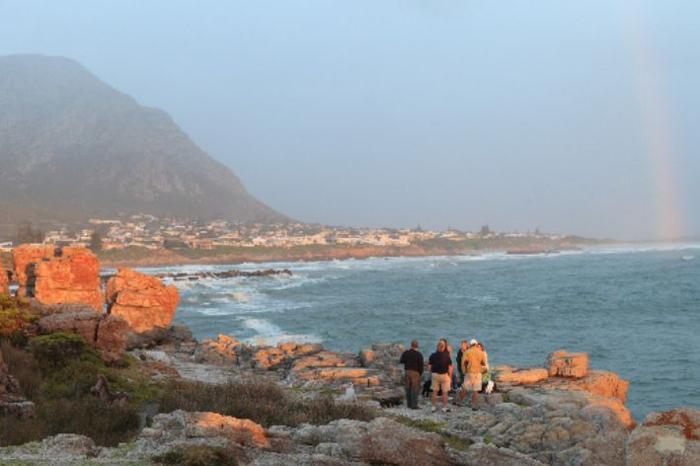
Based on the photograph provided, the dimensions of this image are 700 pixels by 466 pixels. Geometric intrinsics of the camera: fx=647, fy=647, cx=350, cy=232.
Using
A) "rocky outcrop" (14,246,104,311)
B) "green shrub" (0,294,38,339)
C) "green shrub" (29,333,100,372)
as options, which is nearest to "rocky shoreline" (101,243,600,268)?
"rocky outcrop" (14,246,104,311)

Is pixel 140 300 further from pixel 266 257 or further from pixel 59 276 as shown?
pixel 266 257

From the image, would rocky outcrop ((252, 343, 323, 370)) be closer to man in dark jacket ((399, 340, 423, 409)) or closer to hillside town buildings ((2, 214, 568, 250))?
man in dark jacket ((399, 340, 423, 409))

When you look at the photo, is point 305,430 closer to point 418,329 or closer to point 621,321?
point 418,329

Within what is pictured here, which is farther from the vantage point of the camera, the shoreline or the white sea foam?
the shoreline

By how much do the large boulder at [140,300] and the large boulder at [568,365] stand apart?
22.4 meters

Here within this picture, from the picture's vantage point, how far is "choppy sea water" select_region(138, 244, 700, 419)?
3438 cm

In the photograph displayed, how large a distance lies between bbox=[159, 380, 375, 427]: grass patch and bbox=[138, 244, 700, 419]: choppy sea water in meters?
15.1

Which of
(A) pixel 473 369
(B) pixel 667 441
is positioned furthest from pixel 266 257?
(B) pixel 667 441

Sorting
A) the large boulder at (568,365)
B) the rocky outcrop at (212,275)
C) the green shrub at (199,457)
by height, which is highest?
the green shrub at (199,457)

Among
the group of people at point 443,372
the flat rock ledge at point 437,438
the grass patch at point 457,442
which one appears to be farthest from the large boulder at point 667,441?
the group of people at point 443,372

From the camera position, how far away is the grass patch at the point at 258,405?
44.0ft

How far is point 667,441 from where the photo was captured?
8898 mm

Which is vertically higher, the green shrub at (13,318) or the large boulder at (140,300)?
the green shrub at (13,318)

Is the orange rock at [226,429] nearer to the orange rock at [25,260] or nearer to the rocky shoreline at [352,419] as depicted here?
the rocky shoreline at [352,419]
